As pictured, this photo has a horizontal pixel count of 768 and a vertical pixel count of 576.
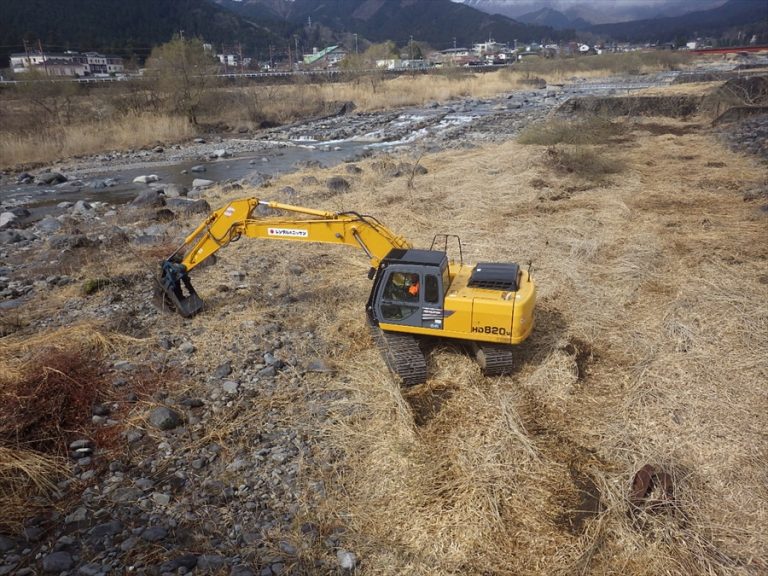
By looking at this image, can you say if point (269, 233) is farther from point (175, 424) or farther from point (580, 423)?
point (580, 423)

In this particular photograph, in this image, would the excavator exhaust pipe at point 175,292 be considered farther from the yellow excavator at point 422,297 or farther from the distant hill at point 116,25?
the distant hill at point 116,25

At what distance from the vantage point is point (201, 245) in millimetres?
7988

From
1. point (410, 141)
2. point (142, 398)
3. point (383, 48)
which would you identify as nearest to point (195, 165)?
point (410, 141)

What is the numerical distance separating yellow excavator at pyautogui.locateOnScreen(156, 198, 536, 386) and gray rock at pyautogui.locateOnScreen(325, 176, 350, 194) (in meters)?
9.79

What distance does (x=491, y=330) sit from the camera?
6363mm

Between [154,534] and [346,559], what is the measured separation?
1.75 meters

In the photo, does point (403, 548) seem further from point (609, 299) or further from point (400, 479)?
point (609, 299)

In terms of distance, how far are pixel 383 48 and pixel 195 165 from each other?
54951mm

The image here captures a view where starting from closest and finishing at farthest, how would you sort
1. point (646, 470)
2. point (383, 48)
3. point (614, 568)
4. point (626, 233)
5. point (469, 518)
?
1. point (614, 568)
2. point (469, 518)
3. point (646, 470)
4. point (626, 233)
5. point (383, 48)

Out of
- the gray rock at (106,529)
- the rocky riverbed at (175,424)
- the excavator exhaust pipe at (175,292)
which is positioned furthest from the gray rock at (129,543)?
the excavator exhaust pipe at (175,292)

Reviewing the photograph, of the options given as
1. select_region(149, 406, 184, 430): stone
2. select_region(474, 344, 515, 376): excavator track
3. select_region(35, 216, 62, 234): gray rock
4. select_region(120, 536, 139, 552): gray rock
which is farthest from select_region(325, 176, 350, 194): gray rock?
select_region(120, 536, 139, 552): gray rock

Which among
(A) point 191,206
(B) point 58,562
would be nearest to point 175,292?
(B) point 58,562

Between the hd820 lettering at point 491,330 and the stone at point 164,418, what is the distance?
3714mm

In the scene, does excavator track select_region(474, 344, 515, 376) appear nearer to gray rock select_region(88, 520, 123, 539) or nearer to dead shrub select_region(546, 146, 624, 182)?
gray rock select_region(88, 520, 123, 539)
